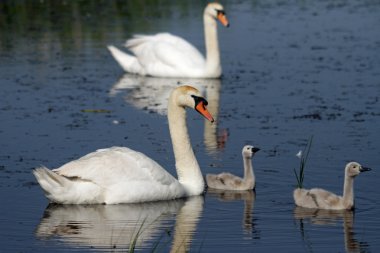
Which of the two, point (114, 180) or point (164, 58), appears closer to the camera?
point (114, 180)

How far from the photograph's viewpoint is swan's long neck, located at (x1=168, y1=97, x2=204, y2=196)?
11.7 m

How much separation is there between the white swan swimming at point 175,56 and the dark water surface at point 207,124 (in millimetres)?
238

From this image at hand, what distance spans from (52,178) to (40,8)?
18.0 metres

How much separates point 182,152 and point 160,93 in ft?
21.0

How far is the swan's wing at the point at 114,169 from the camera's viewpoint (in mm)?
10945

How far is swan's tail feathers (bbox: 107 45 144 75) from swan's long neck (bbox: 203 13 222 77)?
1374 millimetres

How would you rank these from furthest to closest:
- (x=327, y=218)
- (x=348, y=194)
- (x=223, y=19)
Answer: (x=223, y=19), (x=348, y=194), (x=327, y=218)

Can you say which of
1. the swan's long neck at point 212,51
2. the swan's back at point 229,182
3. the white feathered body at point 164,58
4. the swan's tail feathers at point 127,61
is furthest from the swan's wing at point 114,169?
the swan's tail feathers at point 127,61

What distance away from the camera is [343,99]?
55.0 ft

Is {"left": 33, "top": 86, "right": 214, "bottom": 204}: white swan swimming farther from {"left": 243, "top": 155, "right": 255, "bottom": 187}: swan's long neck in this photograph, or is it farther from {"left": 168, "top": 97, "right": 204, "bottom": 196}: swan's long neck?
{"left": 243, "top": 155, "right": 255, "bottom": 187}: swan's long neck

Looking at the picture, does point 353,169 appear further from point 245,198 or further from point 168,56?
point 168,56

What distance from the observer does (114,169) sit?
1109 centimetres

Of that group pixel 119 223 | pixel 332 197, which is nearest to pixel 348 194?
pixel 332 197

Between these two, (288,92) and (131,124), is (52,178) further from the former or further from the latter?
(288,92)
